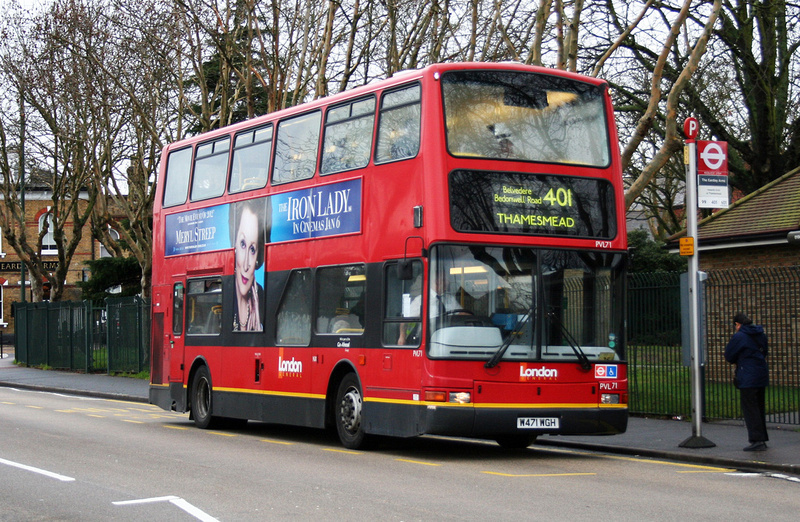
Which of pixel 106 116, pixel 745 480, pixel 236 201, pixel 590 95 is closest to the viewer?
pixel 745 480

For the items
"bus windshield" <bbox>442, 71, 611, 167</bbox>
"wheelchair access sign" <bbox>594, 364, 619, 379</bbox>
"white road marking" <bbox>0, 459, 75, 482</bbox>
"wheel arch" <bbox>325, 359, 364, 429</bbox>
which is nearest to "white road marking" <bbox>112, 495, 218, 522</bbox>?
"white road marking" <bbox>0, 459, 75, 482</bbox>

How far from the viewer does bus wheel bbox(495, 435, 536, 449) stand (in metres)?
14.3

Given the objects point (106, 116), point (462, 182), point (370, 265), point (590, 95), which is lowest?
point (370, 265)

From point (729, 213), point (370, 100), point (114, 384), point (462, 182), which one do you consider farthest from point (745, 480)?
point (114, 384)

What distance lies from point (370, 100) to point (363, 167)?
859 mm

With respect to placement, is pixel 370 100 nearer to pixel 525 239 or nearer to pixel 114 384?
pixel 525 239

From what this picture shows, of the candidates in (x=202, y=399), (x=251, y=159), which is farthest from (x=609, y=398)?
(x=202, y=399)

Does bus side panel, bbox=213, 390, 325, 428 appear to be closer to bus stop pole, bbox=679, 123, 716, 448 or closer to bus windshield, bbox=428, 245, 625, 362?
bus windshield, bbox=428, 245, 625, 362

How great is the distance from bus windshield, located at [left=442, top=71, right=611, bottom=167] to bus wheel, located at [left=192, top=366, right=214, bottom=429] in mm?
7298

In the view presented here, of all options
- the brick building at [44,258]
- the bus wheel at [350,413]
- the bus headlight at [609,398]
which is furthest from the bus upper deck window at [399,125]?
the brick building at [44,258]

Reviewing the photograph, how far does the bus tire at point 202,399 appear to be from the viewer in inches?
701

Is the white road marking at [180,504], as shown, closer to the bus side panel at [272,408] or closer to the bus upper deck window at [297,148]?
the bus side panel at [272,408]

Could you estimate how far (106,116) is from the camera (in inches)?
1373

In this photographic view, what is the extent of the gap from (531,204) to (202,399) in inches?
308
